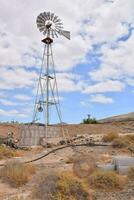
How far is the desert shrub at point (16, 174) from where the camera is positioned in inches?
575

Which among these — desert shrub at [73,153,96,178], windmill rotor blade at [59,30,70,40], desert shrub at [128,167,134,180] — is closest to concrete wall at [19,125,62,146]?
windmill rotor blade at [59,30,70,40]

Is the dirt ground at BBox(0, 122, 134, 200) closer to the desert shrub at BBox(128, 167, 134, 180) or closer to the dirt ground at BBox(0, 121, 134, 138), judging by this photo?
the dirt ground at BBox(0, 121, 134, 138)

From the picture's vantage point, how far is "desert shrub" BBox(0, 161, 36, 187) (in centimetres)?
1461

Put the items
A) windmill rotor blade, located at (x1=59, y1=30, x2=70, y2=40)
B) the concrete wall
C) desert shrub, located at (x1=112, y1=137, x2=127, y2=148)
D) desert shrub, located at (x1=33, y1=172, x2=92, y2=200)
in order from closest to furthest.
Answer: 1. desert shrub, located at (x1=33, y1=172, x2=92, y2=200)
2. desert shrub, located at (x1=112, y1=137, x2=127, y2=148)
3. the concrete wall
4. windmill rotor blade, located at (x1=59, y1=30, x2=70, y2=40)

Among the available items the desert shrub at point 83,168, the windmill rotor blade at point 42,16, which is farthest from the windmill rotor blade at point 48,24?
the desert shrub at point 83,168

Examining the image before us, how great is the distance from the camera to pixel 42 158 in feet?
72.5

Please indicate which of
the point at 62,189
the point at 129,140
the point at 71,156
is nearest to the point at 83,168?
the point at 62,189

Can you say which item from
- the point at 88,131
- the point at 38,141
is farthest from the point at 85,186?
the point at 88,131

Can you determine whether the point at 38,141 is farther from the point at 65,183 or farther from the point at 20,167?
the point at 65,183

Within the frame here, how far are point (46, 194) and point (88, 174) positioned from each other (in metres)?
3.41

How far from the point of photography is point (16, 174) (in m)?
15.0

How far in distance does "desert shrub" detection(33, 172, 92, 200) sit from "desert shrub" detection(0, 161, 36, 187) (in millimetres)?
1919

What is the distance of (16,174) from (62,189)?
3269 mm

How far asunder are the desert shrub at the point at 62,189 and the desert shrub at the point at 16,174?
192cm
